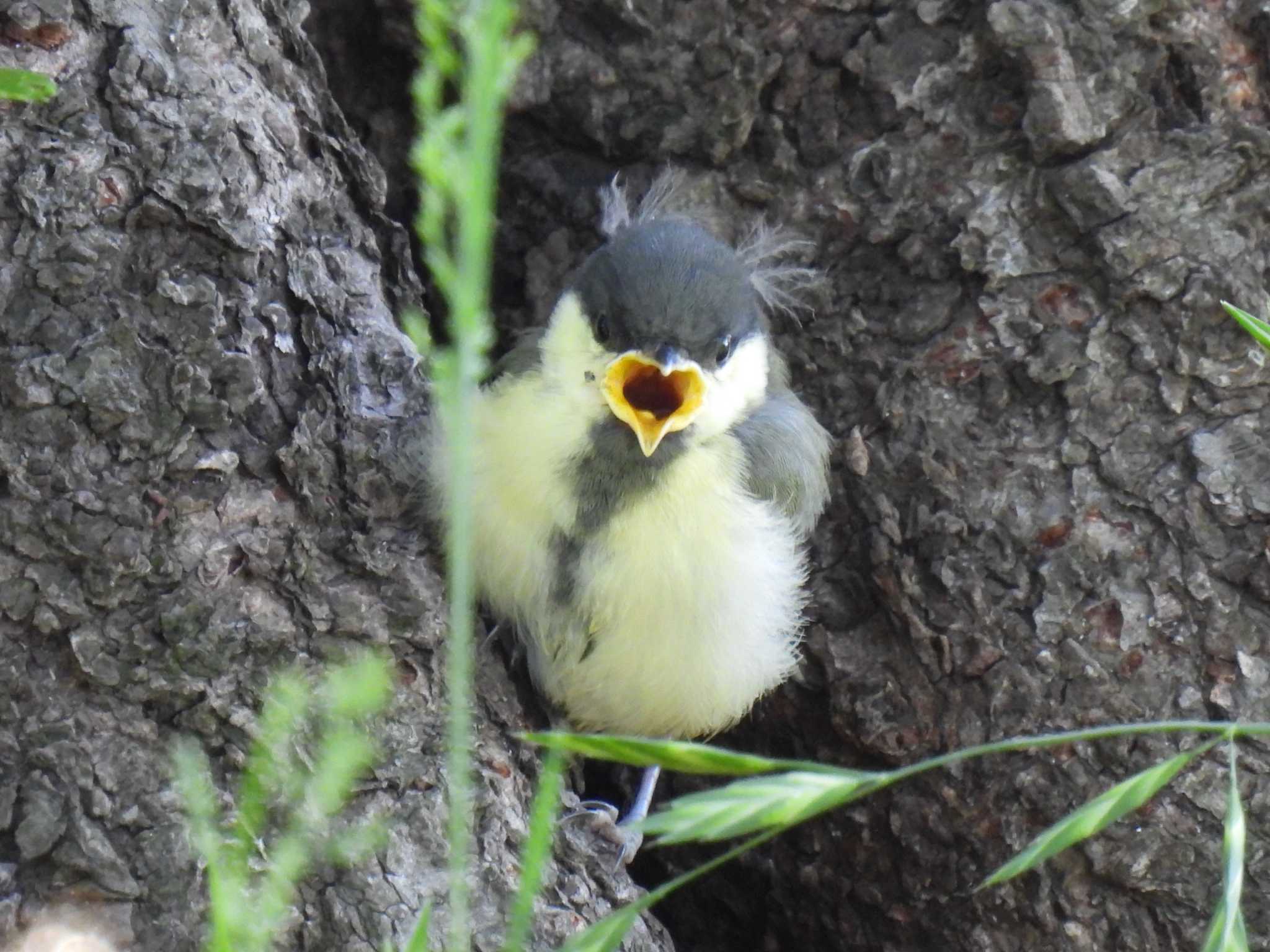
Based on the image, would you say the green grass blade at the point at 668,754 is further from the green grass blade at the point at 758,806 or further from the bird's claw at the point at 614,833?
the bird's claw at the point at 614,833

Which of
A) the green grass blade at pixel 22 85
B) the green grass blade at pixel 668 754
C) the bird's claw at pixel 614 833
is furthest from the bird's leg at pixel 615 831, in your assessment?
the green grass blade at pixel 22 85

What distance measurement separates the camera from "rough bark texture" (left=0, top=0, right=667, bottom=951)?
1.32 m

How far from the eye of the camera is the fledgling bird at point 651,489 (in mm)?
1625

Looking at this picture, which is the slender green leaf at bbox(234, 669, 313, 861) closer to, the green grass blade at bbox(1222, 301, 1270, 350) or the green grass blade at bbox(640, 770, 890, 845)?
the green grass blade at bbox(640, 770, 890, 845)

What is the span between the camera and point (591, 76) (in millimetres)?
1918

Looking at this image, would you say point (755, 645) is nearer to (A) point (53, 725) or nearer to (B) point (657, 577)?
(B) point (657, 577)

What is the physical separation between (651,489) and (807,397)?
1.26 feet

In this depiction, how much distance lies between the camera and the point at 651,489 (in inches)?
64.1

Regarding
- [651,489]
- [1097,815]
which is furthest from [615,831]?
[1097,815]

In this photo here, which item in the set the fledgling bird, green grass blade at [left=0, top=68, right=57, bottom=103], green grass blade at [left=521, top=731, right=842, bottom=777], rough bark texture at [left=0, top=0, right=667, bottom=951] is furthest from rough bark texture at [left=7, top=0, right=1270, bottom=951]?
green grass blade at [left=521, top=731, right=842, bottom=777]

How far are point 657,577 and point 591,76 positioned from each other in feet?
2.37

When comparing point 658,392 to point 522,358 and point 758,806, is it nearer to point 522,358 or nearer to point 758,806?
point 522,358

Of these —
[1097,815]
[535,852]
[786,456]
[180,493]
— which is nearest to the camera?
[535,852]

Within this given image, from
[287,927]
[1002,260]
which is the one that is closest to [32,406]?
[287,927]
